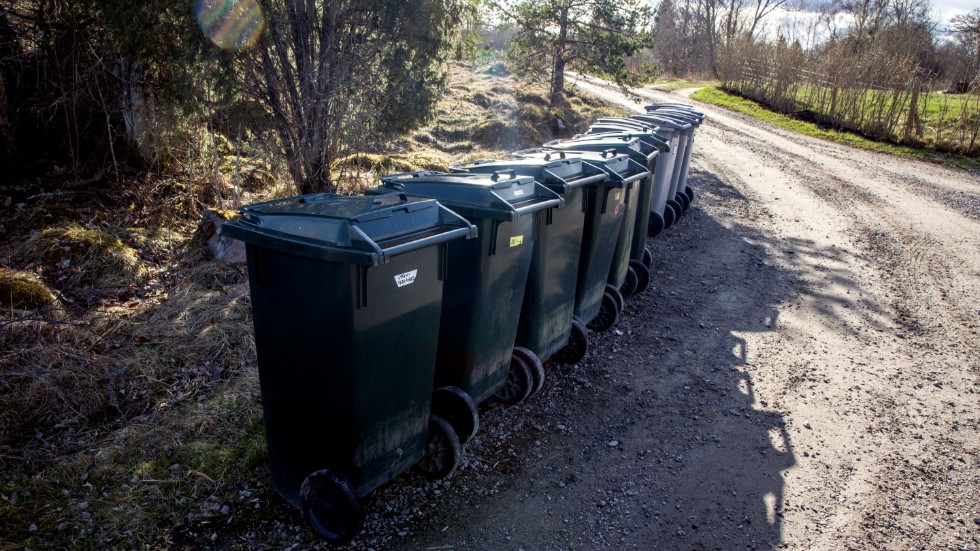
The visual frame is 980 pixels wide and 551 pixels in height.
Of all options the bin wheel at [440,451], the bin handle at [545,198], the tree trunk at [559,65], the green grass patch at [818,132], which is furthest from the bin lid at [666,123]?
the green grass patch at [818,132]

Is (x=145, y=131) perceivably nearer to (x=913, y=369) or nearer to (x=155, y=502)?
(x=155, y=502)

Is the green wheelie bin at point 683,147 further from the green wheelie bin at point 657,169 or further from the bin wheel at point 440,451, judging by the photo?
the bin wheel at point 440,451

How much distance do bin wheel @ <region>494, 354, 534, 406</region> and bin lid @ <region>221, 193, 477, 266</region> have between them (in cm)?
138

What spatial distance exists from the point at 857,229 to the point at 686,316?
16.7ft

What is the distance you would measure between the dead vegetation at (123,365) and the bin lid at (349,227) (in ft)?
4.85

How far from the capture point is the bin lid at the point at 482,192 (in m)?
3.62

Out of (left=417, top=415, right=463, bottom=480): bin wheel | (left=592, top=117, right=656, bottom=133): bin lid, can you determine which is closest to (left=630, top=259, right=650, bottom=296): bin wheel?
(left=592, top=117, right=656, bottom=133): bin lid

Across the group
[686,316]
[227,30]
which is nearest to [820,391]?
[686,316]

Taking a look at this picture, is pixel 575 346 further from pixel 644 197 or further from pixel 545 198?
pixel 644 197

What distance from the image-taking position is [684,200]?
1003 cm

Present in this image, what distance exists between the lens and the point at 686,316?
6.29 metres

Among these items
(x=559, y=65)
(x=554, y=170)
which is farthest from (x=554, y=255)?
(x=559, y=65)

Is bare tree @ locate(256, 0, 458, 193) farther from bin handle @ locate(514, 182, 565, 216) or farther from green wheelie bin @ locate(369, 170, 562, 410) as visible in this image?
bin handle @ locate(514, 182, 565, 216)

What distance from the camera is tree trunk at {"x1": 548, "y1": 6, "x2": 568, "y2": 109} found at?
15.4 m
